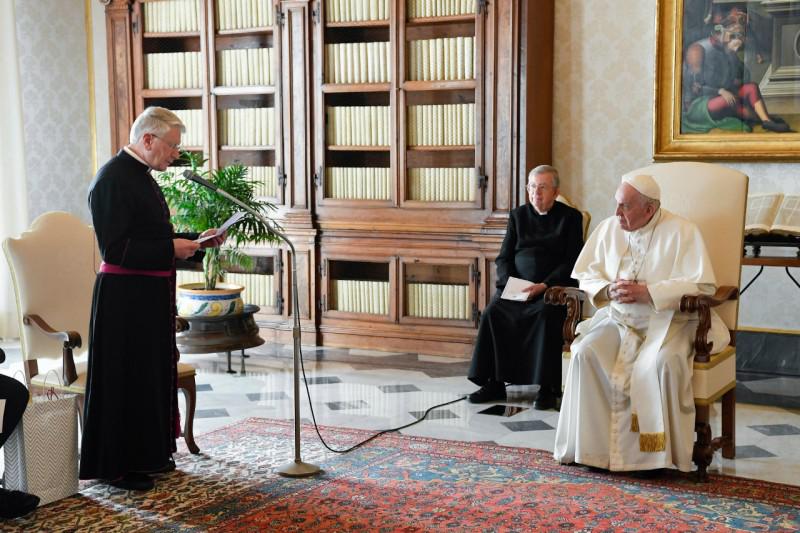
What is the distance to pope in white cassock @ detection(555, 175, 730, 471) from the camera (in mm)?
4004

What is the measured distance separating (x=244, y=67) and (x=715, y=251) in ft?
13.1

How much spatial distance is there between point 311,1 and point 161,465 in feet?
12.8

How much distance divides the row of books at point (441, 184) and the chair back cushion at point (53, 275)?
8.58 ft

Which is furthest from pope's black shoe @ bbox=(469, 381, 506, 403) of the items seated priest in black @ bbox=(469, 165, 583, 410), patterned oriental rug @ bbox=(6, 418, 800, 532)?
patterned oriental rug @ bbox=(6, 418, 800, 532)

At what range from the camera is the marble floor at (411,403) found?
4578mm

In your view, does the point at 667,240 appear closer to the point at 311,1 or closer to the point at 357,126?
the point at 357,126

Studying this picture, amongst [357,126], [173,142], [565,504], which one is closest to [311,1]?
[357,126]

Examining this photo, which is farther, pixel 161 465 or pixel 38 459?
pixel 161 465

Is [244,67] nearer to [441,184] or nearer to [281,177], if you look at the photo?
[281,177]

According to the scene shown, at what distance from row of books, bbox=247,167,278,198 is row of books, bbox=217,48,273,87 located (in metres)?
0.62

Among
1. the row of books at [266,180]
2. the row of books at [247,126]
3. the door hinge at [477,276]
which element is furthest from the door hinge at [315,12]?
the door hinge at [477,276]

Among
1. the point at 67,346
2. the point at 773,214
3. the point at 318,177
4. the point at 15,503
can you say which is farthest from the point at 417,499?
the point at 318,177

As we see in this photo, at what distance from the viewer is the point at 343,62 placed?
22.5ft

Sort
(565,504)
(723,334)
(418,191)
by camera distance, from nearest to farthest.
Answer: (565,504)
(723,334)
(418,191)
